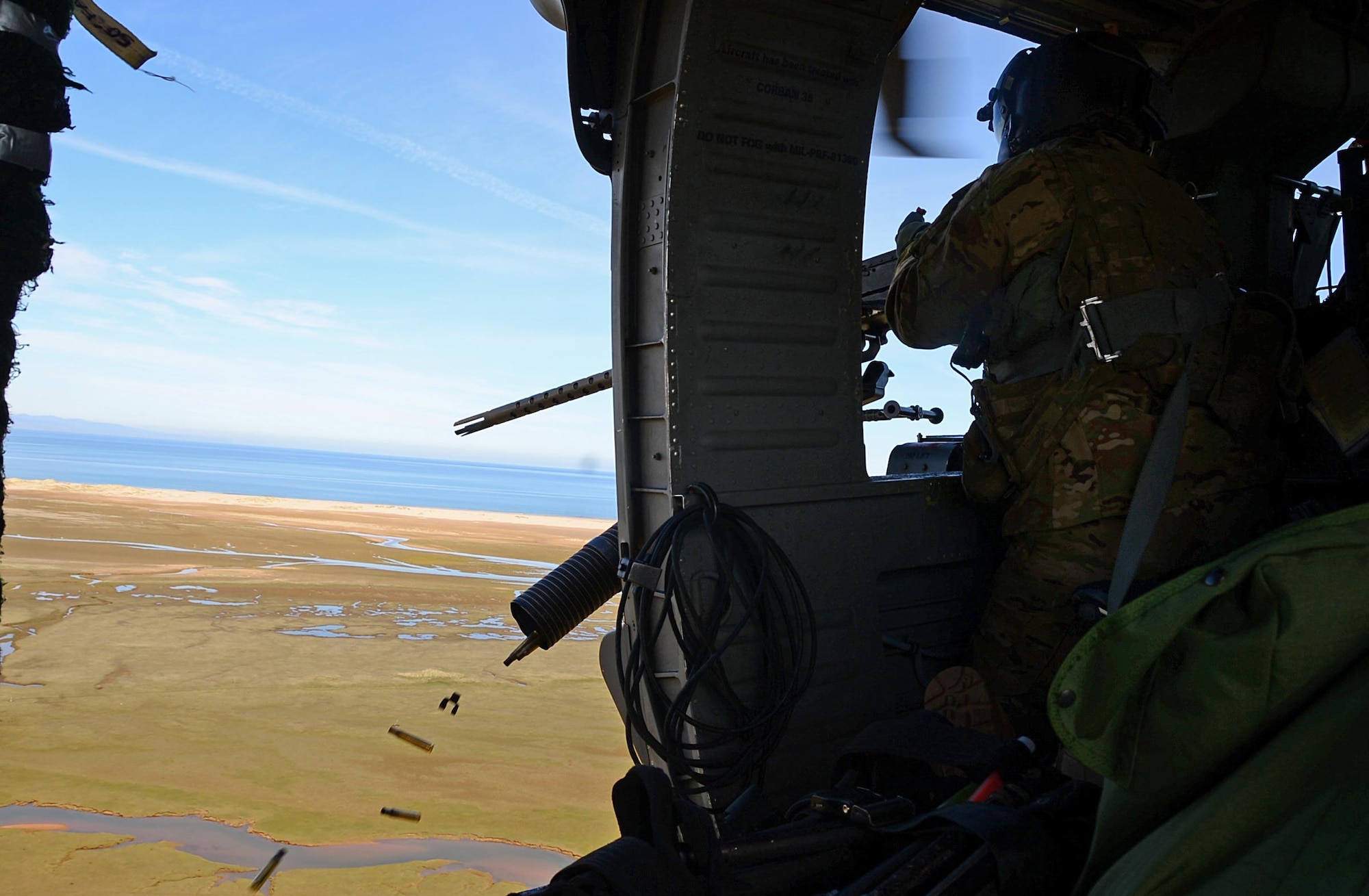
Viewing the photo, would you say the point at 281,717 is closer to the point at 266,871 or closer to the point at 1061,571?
the point at 266,871

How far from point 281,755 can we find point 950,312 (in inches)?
138

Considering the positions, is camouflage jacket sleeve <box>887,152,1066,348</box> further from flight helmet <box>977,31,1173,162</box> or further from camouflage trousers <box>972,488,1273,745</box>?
camouflage trousers <box>972,488,1273,745</box>

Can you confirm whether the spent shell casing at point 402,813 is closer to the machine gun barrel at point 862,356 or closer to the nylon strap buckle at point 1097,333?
the machine gun barrel at point 862,356

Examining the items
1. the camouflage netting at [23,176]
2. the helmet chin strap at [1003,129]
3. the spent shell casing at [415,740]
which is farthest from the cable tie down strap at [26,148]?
the spent shell casing at [415,740]

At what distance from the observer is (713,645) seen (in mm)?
2363

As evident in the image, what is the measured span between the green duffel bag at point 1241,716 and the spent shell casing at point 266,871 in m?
2.81

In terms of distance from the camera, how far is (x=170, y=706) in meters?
4.87

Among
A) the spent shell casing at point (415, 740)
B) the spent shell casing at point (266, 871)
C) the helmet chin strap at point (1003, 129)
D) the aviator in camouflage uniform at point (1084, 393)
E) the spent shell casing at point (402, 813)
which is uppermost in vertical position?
the helmet chin strap at point (1003, 129)

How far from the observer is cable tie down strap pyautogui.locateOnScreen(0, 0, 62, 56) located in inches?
54.0

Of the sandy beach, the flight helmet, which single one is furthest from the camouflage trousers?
the sandy beach

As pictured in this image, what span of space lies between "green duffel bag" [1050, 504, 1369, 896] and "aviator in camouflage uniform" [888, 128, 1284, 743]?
3.86 feet

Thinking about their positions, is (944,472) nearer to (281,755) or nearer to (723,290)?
(723,290)

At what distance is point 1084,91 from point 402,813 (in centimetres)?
339

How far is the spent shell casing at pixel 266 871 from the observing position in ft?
10.1
